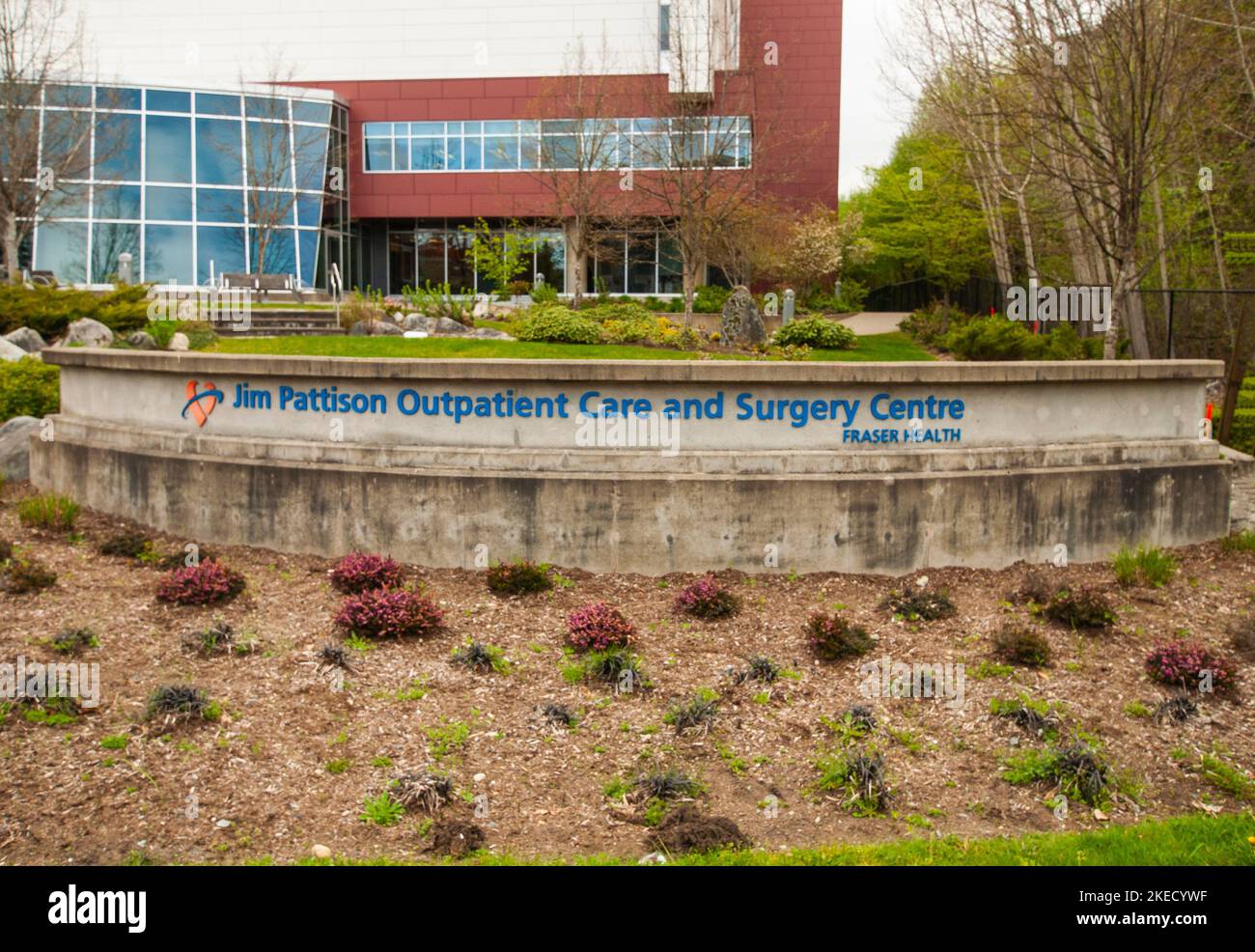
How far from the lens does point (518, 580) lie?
35.4 feet

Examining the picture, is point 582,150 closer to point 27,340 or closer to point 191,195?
point 191,195

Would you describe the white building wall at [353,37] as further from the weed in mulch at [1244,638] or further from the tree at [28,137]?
the weed in mulch at [1244,638]

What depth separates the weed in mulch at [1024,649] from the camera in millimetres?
9383

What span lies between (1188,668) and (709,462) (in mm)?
4562

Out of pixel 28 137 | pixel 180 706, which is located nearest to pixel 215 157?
pixel 28 137

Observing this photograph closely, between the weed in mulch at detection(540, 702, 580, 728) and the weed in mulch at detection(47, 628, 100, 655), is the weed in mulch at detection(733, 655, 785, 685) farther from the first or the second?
the weed in mulch at detection(47, 628, 100, 655)

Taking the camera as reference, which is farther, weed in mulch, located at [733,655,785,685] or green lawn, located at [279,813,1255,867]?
weed in mulch, located at [733,655,785,685]

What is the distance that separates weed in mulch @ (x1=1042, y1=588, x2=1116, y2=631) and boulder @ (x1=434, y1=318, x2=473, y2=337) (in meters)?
17.5

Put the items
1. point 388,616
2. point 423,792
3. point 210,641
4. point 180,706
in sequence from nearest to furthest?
point 423,792, point 180,706, point 210,641, point 388,616

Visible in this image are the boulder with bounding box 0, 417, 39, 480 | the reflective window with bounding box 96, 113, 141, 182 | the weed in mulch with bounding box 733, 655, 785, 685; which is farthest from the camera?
the reflective window with bounding box 96, 113, 141, 182

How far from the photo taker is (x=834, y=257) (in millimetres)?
42594

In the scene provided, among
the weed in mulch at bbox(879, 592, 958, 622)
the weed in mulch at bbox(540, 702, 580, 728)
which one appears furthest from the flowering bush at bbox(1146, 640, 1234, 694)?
the weed in mulch at bbox(540, 702, 580, 728)

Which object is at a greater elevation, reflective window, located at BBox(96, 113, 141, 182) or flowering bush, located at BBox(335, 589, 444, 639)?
reflective window, located at BBox(96, 113, 141, 182)

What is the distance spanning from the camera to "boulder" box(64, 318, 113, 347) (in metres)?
20.8
